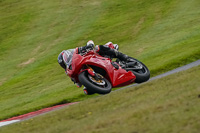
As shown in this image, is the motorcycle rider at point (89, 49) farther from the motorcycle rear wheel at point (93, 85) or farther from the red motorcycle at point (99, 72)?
the motorcycle rear wheel at point (93, 85)

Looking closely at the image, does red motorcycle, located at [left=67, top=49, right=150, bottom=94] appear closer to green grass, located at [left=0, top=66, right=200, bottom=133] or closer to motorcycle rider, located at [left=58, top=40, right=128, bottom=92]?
motorcycle rider, located at [left=58, top=40, right=128, bottom=92]

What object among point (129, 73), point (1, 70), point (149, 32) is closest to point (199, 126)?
point (129, 73)

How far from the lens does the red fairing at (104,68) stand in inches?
394

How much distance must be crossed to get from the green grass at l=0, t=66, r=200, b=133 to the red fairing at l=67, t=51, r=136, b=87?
75cm

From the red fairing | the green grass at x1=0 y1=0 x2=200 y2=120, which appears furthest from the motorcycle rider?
the green grass at x1=0 y1=0 x2=200 y2=120

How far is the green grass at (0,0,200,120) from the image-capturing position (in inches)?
660

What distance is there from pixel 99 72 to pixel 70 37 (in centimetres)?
2111

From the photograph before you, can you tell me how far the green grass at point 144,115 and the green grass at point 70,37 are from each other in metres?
5.26

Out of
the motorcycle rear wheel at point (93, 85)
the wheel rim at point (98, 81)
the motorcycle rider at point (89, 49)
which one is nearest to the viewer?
Answer: the motorcycle rear wheel at point (93, 85)

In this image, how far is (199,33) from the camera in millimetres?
21859

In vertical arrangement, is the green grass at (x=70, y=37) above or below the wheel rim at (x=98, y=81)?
below

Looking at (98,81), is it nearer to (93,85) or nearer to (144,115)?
(93,85)

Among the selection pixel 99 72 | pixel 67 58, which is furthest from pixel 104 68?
pixel 67 58

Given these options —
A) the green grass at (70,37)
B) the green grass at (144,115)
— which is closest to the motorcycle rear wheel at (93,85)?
the green grass at (144,115)
